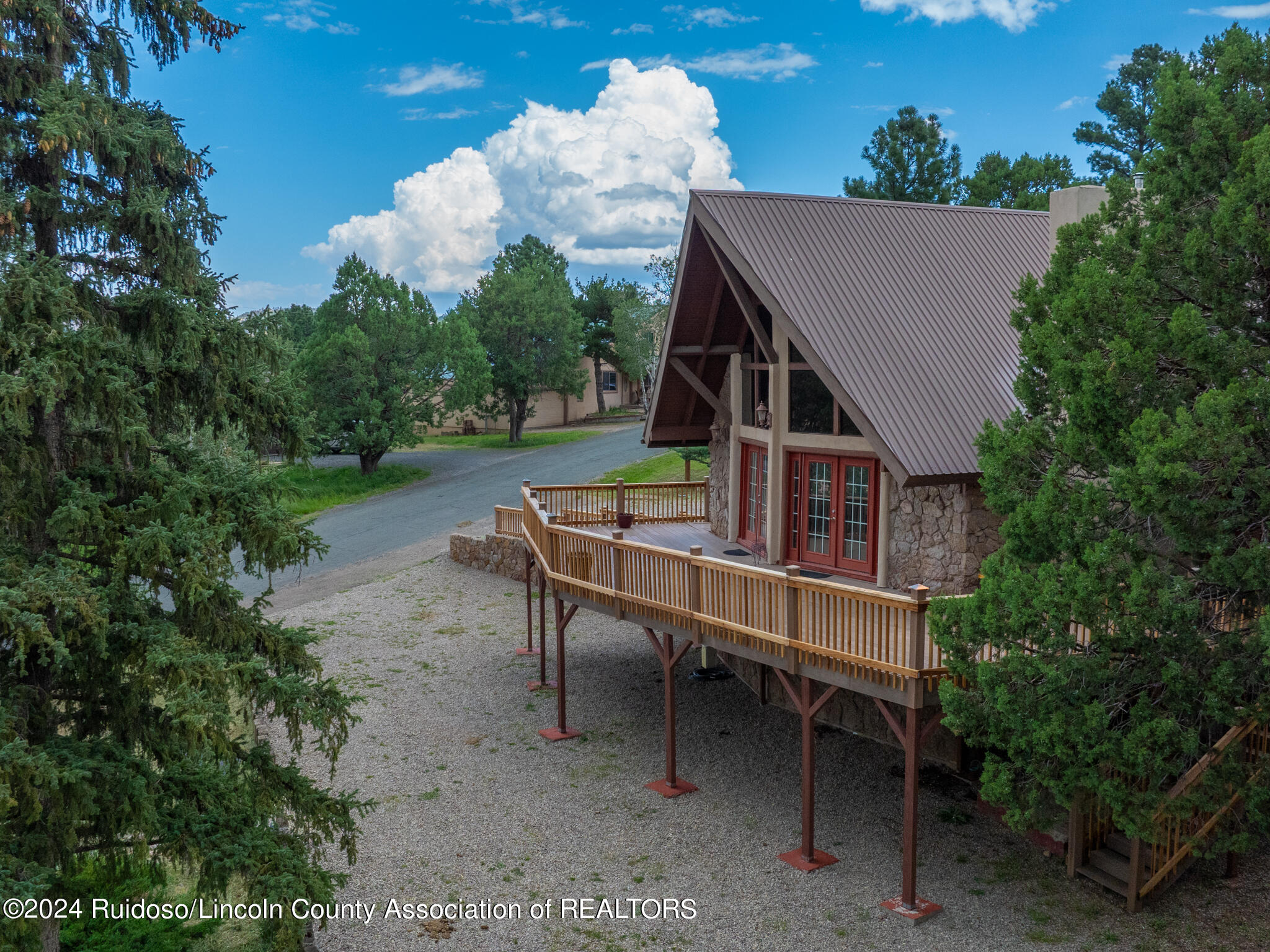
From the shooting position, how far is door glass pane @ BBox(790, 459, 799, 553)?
15.3 metres

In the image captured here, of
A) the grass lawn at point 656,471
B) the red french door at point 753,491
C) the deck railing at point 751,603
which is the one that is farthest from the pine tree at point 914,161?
the deck railing at point 751,603

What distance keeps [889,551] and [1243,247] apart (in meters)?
6.99

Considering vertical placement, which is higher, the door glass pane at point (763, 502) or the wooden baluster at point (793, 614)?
the door glass pane at point (763, 502)

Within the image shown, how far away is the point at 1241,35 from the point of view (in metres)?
7.81

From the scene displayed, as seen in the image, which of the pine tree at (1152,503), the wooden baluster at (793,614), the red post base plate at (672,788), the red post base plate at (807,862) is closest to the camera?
the pine tree at (1152,503)

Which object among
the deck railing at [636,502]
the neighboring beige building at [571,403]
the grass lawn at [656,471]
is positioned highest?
the neighboring beige building at [571,403]

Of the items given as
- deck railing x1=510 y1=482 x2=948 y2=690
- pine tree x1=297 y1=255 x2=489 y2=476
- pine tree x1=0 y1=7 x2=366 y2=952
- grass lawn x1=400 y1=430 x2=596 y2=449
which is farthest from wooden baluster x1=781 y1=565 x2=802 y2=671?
grass lawn x1=400 y1=430 x2=596 y2=449

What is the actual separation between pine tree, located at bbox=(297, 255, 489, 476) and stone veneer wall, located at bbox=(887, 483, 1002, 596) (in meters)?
28.6

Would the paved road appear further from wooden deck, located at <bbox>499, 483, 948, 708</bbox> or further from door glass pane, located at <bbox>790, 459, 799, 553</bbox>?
door glass pane, located at <bbox>790, 459, 799, 553</bbox>

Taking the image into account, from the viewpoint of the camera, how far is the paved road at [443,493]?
97.8ft

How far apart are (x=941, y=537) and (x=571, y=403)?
1996 inches

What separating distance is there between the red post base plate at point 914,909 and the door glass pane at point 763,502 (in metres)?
7.06

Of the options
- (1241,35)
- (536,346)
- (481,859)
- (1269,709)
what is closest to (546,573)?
(481,859)

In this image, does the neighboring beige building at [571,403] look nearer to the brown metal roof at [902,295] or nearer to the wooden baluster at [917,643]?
the brown metal roof at [902,295]
